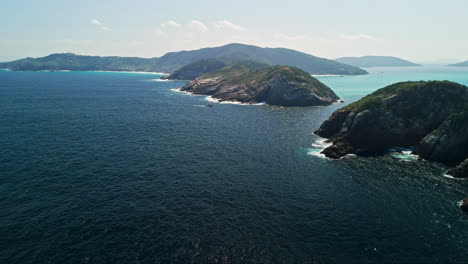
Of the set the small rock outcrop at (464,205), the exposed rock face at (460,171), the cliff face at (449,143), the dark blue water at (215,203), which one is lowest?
the dark blue water at (215,203)

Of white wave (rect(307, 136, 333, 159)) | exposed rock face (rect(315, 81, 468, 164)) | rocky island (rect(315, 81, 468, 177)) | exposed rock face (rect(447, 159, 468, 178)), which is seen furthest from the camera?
exposed rock face (rect(315, 81, 468, 164))

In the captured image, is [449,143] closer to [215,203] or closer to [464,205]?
[464,205]

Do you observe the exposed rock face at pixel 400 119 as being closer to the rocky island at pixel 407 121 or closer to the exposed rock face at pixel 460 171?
the rocky island at pixel 407 121

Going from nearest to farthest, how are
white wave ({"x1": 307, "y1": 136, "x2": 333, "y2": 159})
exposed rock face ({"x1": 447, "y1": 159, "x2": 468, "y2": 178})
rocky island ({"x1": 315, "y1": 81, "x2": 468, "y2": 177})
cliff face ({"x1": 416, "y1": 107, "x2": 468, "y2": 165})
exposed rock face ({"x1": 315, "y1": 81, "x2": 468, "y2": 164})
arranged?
exposed rock face ({"x1": 447, "y1": 159, "x2": 468, "y2": 178}) → cliff face ({"x1": 416, "y1": 107, "x2": 468, "y2": 165}) → rocky island ({"x1": 315, "y1": 81, "x2": 468, "y2": 177}) → white wave ({"x1": 307, "y1": 136, "x2": 333, "y2": 159}) → exposed rock face ({"x1": 315, "y1": 81, "x2": 468, "y2": 164})

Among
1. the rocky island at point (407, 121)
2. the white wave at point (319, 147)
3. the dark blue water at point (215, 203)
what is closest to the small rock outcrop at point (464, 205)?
the dark blue water at point (215, 203)

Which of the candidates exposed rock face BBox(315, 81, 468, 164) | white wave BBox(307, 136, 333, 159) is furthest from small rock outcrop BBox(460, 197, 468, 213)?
white wave BBox(307, 136, 333, 159)

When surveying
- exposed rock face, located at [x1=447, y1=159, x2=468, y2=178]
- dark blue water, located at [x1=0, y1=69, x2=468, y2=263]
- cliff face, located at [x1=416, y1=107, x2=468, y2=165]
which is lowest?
dark blue water, located at [x1=0, y1=69, x2=468, y2=263]

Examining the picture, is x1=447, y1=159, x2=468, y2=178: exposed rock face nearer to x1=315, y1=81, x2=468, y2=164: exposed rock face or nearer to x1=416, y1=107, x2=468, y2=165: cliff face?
x1=416, y1=107, x2=468, y2=165: cliff face

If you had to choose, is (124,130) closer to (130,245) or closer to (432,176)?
(130,245)
